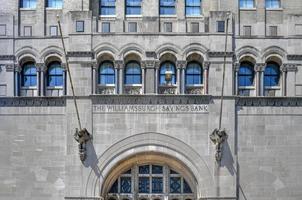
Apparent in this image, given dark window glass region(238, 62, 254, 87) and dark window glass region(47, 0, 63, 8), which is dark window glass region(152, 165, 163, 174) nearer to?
dark window glass region(238, 62, 254, 87)

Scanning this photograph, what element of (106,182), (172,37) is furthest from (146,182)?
(172,37)

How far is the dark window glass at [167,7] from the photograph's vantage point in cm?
4025

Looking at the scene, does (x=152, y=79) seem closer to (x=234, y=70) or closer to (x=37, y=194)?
(x=234, y=70)

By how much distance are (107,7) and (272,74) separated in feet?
32.6

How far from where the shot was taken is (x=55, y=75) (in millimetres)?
40219

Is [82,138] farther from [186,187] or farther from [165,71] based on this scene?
[186,187]

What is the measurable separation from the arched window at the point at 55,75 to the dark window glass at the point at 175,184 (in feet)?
26.6

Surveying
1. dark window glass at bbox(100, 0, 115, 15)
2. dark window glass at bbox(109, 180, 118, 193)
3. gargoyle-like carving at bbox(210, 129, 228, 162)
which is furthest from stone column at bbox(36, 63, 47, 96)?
gargoyle-like carving at bbox(210, 129, 228, 162)

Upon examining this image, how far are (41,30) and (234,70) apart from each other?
10.9 m

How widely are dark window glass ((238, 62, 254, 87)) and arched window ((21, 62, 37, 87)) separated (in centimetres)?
1139

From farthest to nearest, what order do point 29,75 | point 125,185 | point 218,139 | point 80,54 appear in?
point 29,75, point 125,185, point 80,54, point 218,139

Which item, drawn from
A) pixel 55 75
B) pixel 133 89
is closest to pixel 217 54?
pixel 133 89

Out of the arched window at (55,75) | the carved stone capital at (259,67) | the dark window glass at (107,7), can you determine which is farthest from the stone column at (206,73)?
the arched window at (55,75)

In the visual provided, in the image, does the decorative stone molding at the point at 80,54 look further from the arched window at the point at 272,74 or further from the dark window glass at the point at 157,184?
the arched window at the point at 272,74
